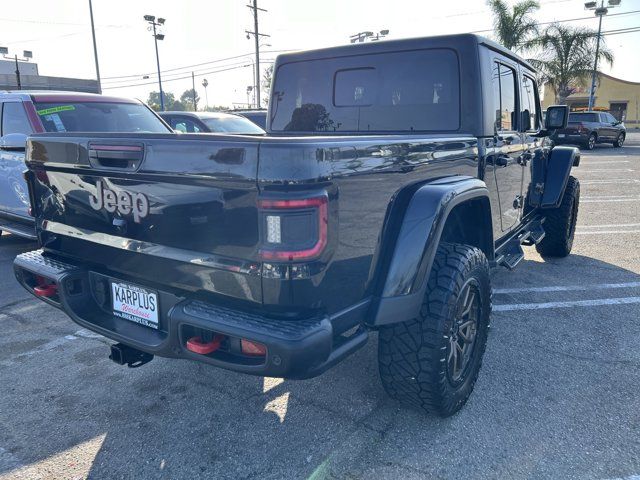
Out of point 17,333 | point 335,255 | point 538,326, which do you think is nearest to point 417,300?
point 335,255

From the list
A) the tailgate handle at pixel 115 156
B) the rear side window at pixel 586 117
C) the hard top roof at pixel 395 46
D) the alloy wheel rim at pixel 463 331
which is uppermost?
the rear side window at pixel 586 117

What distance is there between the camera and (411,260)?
88.0 inches

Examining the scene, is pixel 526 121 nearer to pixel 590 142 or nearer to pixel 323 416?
pixel 323 416

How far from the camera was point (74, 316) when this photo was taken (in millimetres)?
2539

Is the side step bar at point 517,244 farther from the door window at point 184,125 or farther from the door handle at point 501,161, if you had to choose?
the door window at point 184,125

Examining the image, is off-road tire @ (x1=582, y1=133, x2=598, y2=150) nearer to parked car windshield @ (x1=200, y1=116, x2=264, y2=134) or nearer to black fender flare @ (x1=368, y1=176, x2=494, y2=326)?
parked car windshield @ (x1=200, y1=116, x2=264, y2=134)

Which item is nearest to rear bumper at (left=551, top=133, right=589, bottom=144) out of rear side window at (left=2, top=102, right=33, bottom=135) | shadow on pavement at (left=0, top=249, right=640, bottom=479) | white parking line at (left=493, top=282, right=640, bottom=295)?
white parking line at (left=493, top=282, right=640, bottom=295)

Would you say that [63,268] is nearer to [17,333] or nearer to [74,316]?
[74,316]

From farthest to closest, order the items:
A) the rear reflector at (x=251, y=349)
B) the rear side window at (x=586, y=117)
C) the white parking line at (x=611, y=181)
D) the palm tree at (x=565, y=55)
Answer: the palm tree at (x=565, y=55) < the rear side window at (x=586, y=117) < the white parking line at (x=611, y=181) < the rear reflector at (x=251, y=349)

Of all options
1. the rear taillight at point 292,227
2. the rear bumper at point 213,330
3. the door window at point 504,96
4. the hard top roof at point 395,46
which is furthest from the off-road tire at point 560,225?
the rear taillight at point 292,227

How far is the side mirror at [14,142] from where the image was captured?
525 centimetres

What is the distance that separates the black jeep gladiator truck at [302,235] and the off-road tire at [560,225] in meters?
2.16

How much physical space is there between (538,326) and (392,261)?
2.16 metres

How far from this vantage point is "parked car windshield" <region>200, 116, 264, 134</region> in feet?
27.4
